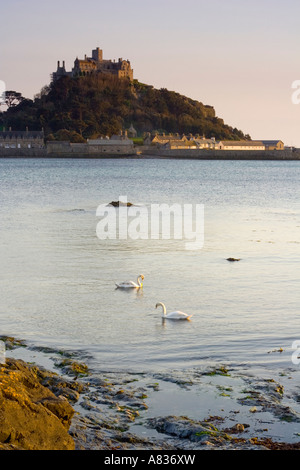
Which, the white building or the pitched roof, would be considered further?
the pitched roof

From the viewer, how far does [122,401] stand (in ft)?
20.0

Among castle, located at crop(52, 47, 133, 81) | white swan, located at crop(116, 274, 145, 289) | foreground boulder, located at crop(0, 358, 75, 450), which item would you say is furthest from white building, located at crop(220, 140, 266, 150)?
foreground boulder, located at crop(0, 358, 75, 450)

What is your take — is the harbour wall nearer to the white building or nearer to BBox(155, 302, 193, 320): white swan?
the white building

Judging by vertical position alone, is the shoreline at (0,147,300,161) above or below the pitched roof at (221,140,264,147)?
below

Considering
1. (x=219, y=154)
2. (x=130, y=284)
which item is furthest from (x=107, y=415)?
(x=219, y=154)

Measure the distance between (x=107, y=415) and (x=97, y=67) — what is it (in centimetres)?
14376

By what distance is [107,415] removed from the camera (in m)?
5.70

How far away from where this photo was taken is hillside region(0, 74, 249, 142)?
136125 millimetres

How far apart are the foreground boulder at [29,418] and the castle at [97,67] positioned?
140334 mm

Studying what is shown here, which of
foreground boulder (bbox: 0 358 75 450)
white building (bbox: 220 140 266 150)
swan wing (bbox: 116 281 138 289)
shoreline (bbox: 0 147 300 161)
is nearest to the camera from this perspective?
foreground boulder (bbox: 0 358 75 450)

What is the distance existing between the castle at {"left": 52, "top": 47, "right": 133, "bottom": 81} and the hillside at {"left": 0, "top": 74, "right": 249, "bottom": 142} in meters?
2.34

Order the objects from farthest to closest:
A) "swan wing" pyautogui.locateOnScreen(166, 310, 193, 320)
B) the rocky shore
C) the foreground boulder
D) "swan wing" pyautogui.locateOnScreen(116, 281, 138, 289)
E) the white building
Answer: the white building < "swan wing" pyautogui.locateOnScreen(116, 281, 138, 289) < "swan wing" pyautogui.locateOnScreen(166, 310, 193, 320) < the rocky shore < the foreground boulder
